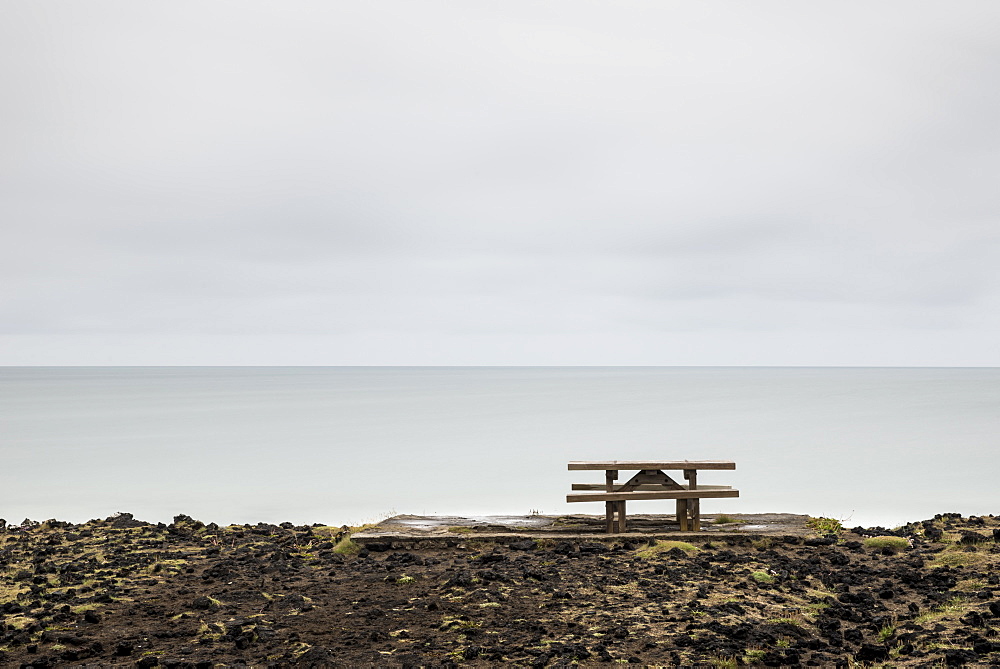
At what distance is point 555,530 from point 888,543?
5752mm

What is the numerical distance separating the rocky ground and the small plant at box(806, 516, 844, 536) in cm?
27

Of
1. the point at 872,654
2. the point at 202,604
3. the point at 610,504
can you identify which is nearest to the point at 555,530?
the point at 610,504

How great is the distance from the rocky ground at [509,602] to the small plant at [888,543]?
0.03 m

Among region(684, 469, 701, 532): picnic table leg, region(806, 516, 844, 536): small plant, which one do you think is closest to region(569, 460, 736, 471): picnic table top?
region(684, 469, 701, 532): picnic table leg

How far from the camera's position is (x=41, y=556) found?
1351cm

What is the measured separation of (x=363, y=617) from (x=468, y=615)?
4.29 feet

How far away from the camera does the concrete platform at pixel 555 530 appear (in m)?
14.0

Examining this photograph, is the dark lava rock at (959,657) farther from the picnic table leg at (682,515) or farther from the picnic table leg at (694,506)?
the picnic table leg at (682,515)

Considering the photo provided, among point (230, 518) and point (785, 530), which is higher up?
point (785, 530)

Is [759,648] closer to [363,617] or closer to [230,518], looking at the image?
[363,617]

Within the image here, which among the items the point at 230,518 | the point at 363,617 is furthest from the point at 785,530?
the point at 230,518

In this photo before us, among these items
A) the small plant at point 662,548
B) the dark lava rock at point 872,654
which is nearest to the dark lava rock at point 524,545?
the small plant at point 662,548

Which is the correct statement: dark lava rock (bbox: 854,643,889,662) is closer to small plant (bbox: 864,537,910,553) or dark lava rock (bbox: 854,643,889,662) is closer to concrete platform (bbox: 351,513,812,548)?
small plant (bbox: 864,537,910,553)

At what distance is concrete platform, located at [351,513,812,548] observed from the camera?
13984mm
